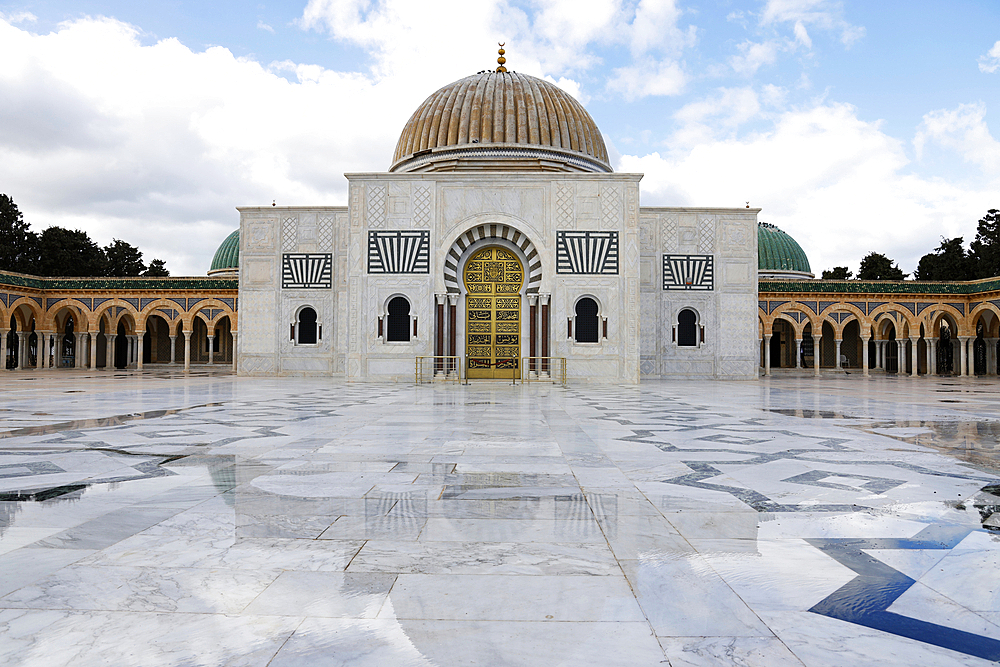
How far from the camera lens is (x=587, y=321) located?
1700 centimetres

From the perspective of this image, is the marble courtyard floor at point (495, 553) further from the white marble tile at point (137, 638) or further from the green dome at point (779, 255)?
the green dome at point (779, 255)

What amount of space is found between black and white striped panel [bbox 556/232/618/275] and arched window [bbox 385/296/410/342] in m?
4.27

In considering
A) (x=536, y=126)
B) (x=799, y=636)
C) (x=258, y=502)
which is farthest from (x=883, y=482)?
(x=536, y=126)

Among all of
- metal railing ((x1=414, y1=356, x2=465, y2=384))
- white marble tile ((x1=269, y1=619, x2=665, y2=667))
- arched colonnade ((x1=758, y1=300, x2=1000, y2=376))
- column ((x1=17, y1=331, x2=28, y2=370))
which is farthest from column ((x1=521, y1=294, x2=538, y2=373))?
column ((x1=17, y1=331, x2=28, y2=370))

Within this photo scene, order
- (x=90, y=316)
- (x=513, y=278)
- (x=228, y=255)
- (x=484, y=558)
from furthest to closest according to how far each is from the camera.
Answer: (x=228, y=255) → (x=90, y=316) → (x=513, y=278) → (x=484, y=558)

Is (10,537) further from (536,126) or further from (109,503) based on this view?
(536,126)

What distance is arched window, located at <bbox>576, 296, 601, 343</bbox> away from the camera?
17.0 meters

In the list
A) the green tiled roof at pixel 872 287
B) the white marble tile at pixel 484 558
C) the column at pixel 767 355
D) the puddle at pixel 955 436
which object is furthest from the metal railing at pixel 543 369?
the white marble tile at pixel 484 558

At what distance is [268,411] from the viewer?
7.75m

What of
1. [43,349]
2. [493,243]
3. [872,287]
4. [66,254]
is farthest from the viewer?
[66,254]

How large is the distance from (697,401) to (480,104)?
14.8m

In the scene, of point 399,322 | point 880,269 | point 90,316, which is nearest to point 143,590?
point 399,322

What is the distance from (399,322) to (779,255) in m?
25.5

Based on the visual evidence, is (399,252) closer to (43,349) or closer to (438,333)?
(438,333)
